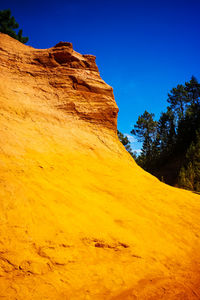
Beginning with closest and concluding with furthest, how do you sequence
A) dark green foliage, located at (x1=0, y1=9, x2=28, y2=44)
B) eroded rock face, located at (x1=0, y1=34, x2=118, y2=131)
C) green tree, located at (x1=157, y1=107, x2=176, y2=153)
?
1. eroded rock face, located at (x1=0, y1=34, x2=118, y2=131)
2. dark green foliage, located at (x1=0, y1=9, x2=28, y2=44)
3. green tree, located at (x1=157, y1=107, x2=176, y2=153)

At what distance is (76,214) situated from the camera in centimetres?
322

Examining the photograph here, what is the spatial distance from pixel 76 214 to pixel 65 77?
6.37 m

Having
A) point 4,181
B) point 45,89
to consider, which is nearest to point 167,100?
point 45,89

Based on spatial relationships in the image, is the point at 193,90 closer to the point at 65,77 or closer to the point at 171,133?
the point at 171,133

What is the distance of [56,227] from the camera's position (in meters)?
2.79

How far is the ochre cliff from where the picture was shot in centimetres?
226

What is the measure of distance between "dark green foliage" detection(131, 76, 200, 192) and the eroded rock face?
1551 centimetres

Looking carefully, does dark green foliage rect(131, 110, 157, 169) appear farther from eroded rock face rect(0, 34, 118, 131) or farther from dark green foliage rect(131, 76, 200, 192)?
eroded rock face rect(0, 34, 118, 131)

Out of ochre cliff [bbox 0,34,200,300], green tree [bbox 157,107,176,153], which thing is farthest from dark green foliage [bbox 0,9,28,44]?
green tree [bbox 157,107,176,153]

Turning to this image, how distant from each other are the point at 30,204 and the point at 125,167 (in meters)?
3.62

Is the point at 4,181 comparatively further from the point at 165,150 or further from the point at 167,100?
the point at 167,100

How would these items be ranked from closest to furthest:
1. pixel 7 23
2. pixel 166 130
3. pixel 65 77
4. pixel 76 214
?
pixel 76 214 → pixel 65 77 → pixel 7 23 → pixel 166 130

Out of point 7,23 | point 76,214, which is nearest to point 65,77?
point 76,214

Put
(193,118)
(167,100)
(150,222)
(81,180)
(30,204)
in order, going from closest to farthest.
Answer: (30,204) < (150,222) < (81,180) < (193,118) < (167,100)
